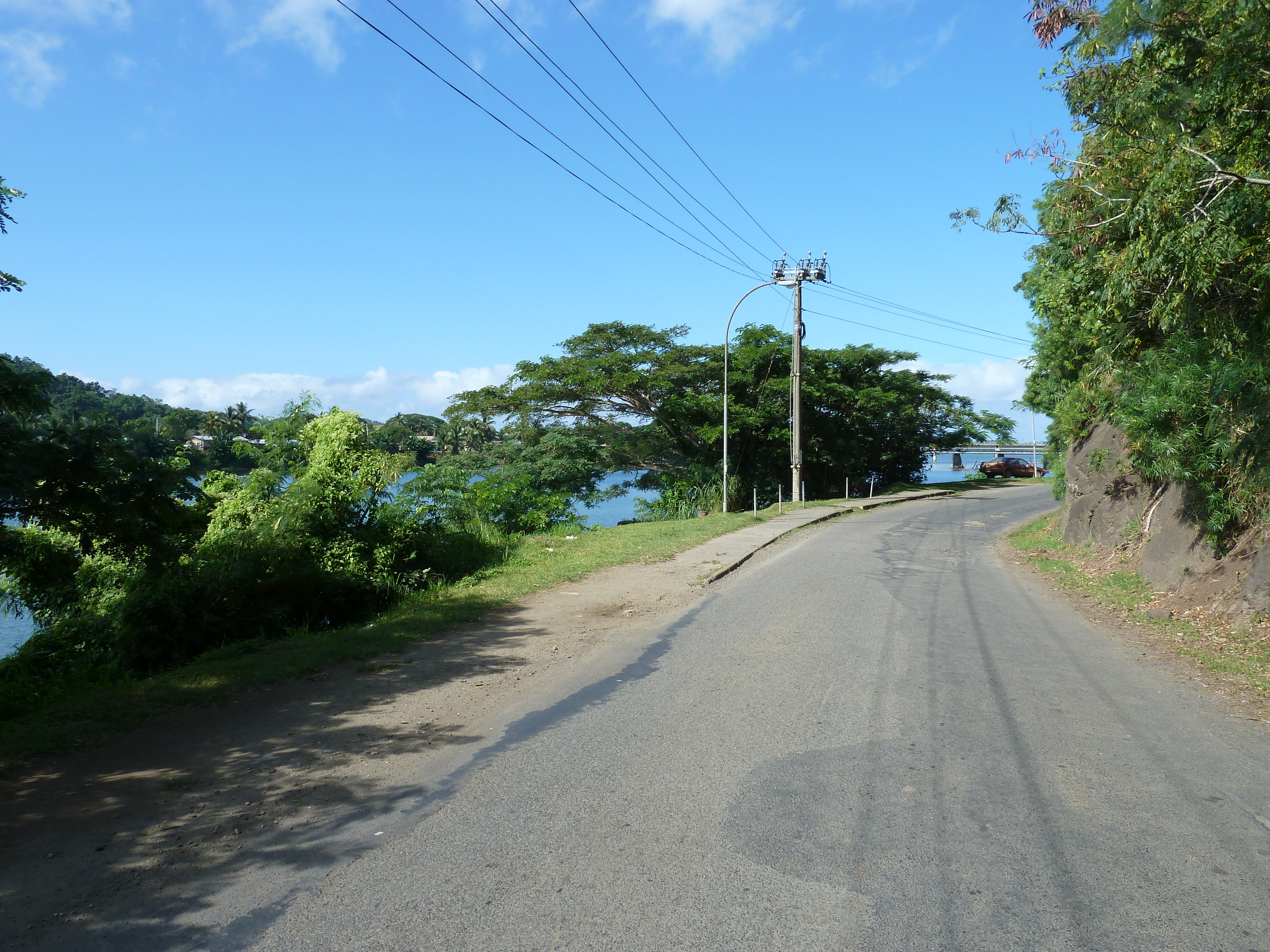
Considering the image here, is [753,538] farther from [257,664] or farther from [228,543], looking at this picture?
[257,664]

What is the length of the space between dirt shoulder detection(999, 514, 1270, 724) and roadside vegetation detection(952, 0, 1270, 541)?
1243mm

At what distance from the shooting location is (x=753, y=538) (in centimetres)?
2006

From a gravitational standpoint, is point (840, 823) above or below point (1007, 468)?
below

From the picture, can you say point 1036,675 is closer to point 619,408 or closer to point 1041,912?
point 1041,912

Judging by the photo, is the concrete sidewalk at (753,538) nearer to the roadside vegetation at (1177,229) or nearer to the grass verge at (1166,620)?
the grass verge at (1166,620)

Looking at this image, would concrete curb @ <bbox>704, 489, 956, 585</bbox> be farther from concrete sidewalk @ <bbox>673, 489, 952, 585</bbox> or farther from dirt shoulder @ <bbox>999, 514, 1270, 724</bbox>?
dirt shoulder @ <bbox>999, 514, 1270, 724</bbox>

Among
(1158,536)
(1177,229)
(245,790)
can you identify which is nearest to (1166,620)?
(1158,536)

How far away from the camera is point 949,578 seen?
46.8ft

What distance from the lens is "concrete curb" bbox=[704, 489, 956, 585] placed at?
48.2 ft

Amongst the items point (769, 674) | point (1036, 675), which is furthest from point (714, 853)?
point (1036, 675)

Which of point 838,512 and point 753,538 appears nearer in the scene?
point 753,538

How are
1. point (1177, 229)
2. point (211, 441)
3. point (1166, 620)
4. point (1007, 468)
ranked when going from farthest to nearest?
point (1007, 468), point (211, 441), point (1166, 620), point (1177, 229)

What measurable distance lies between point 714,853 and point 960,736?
2.60 metres

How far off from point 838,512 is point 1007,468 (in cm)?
3586
